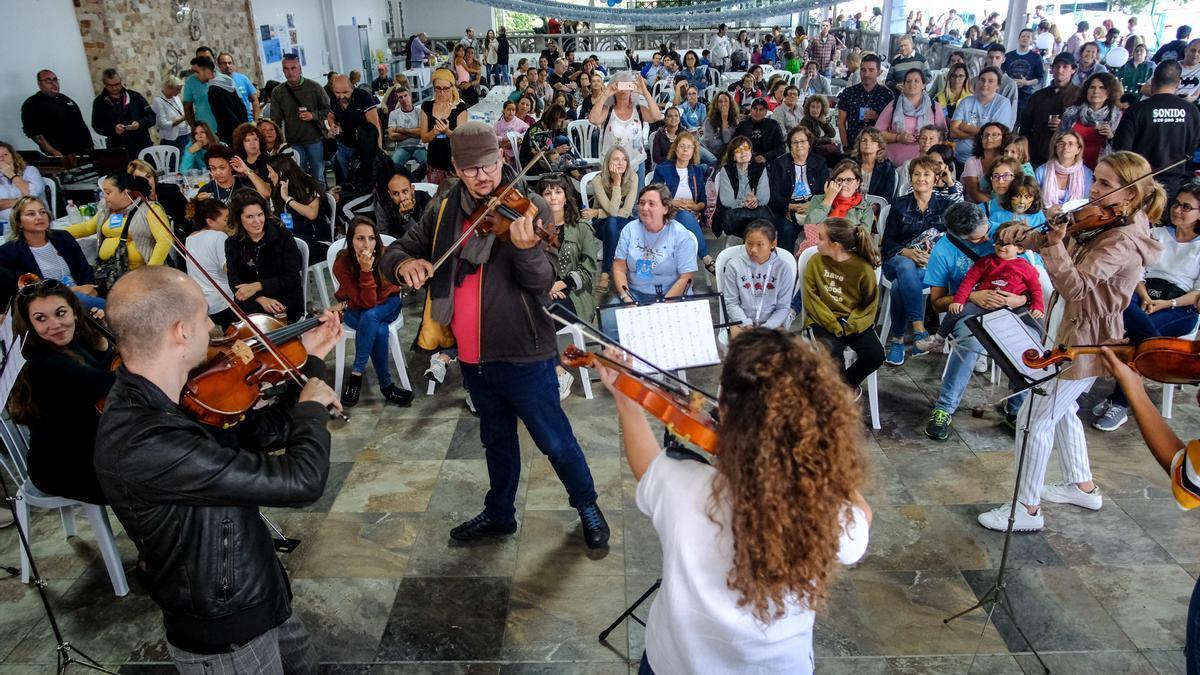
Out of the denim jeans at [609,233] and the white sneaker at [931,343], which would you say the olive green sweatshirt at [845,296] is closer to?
the white sneaker at [931,343]

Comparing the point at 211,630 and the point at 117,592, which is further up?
the point at 211,630

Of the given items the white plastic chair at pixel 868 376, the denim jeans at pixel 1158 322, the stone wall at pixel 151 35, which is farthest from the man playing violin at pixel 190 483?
the stone wall at pixel 151 35

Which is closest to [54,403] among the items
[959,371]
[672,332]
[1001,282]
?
[672,332]

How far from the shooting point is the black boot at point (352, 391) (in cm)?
403

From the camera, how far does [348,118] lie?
6.47 metres

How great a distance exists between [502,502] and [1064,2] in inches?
813

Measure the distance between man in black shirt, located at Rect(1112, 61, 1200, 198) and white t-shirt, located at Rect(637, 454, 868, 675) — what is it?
5.08 metres

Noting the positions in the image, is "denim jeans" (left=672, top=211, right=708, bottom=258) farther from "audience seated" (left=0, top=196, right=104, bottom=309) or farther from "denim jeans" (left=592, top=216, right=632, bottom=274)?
"audience seated" (left=0, top=196, right=104, bottom=309)

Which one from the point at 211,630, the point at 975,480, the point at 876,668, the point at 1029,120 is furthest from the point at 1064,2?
the point at 211,630

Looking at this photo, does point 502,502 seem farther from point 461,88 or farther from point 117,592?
point 461,88

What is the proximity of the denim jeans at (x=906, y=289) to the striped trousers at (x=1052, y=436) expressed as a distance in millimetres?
1416

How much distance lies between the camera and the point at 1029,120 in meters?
5.90

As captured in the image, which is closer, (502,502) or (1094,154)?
(502,502)

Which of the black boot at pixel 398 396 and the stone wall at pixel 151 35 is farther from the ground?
the stone wall at pixel 151 35
